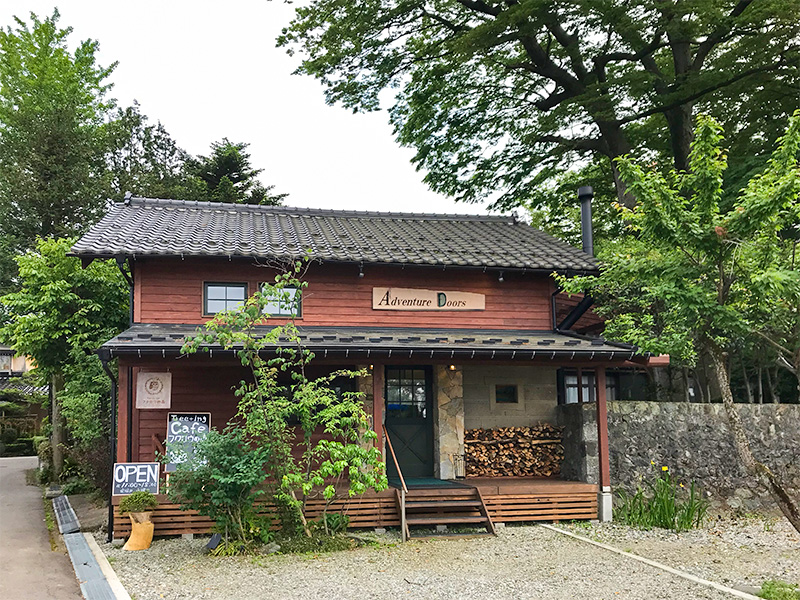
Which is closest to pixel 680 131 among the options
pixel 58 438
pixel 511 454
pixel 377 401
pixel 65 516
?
pixel 511 454

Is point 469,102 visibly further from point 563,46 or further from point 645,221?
point 645,221

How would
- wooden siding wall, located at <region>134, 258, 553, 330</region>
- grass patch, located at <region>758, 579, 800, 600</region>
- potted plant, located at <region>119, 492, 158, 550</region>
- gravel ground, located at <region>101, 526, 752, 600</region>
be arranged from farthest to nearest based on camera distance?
1. wooden siding wall, located at <region>134, 258, 553, 330</region>
2. potted plant, located at <region>119, 492, 158, 550</region>
3. gravel ground, located at <region>101, 526, 752, 600</region>
4. grass patch, located at <region>758, 579, 800, 600</region>

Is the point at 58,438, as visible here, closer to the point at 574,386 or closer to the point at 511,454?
the point at 511,454

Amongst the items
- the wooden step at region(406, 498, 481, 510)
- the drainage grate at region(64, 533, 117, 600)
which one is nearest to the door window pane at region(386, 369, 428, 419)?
the wooden step at region(406, 498, 481, 510)

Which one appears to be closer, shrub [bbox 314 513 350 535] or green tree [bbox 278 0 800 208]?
shrub [bbox 314 513 350 535]

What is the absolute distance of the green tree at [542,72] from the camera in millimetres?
17188

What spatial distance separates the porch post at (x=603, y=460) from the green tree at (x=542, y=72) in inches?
340

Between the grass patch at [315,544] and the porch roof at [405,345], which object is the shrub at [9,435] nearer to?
the porch roof at [405,345]

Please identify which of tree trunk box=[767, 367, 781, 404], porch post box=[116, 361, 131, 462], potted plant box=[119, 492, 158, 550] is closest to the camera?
potted plant box=[119, 492, 158, 550]

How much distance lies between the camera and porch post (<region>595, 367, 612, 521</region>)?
1138cm

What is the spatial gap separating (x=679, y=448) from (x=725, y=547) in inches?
111

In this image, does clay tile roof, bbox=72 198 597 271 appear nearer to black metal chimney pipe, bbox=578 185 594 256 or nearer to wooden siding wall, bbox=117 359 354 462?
black metal chimney pipe, bbox=578 185 594 256

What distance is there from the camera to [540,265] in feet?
43.5

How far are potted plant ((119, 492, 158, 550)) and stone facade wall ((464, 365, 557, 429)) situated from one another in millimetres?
5668
